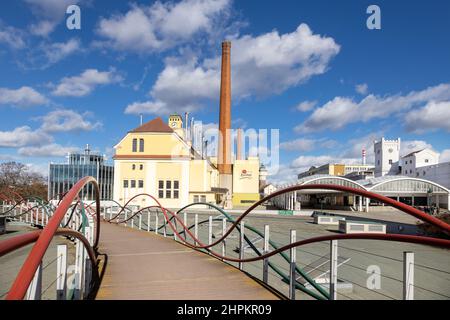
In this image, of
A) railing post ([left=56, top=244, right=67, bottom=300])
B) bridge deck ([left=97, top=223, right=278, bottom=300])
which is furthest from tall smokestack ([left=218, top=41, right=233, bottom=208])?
railing post ([left=56, top=244, right=67, bottom=300])

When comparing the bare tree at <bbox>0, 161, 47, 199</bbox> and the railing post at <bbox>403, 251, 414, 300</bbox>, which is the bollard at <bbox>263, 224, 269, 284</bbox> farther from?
the bare tree at <bbox>0, 161, 47, 199</bbox>

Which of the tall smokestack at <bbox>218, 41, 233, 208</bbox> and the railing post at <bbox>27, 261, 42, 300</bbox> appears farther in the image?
the tall smokestack at <bbox>218, 41, 233, 208</bbox>

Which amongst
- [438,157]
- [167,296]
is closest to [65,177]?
[167,296]

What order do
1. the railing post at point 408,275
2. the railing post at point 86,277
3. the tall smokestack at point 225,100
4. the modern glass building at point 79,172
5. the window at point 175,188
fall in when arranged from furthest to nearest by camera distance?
the modern glass building at point 79,172 → the tall smokestack at point 225,100 → the window at point 175,188 → the railing post at point 86,277 → the railing post at point 408,275

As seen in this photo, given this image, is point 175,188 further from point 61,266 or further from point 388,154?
point 388,154

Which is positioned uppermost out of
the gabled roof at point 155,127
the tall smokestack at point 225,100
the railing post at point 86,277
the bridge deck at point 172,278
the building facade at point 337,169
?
the tall smokestack at point 225,100

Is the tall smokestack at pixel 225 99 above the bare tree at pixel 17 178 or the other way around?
above

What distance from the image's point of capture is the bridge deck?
501cm

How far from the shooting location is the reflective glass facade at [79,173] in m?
53.8

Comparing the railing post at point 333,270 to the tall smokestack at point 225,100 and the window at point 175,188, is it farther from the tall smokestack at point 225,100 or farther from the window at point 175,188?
the tall smokestack at point 225,100

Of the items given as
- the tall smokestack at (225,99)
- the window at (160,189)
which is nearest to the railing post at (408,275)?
the window at (160,189)

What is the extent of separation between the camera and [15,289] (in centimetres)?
207

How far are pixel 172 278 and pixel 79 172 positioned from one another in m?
53.0
